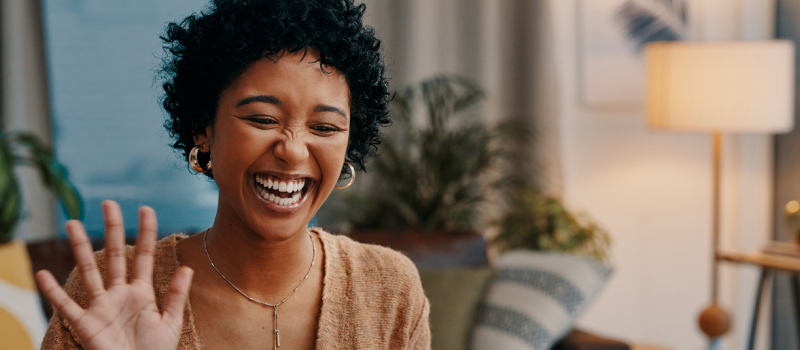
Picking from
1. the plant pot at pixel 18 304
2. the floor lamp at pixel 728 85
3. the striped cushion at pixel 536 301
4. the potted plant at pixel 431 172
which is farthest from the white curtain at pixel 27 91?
the floor lamp at pixel 728 85

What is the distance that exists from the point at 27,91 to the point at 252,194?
97.4 inches

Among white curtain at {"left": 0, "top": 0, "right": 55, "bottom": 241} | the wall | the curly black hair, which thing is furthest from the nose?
the wall

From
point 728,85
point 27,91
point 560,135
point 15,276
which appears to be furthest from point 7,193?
point 728,85

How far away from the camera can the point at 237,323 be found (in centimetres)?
90

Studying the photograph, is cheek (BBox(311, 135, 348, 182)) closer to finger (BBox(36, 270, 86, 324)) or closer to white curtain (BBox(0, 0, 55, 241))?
finger (BBox(36, 270, 86, 324))

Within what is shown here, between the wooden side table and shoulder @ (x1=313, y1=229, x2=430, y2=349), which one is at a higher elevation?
shoulder @ (x1=313, y1=229, x2=430, y2=349)

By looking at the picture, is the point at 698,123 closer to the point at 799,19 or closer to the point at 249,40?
the point at 799,19

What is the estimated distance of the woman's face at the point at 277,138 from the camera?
2.65 ft

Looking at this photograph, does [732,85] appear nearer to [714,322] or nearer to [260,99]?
[714,322]

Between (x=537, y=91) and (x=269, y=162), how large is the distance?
239cm

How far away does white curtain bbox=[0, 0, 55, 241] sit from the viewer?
2.70m

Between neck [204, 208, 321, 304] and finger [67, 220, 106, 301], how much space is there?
21cm

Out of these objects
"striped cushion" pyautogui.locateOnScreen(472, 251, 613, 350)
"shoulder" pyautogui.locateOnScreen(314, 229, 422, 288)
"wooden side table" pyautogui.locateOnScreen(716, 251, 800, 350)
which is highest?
"shoulder" pyautogui.locateOnScreen(314, 229, 422, 288)

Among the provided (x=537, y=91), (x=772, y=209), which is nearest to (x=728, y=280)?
(x=772, y=209)
